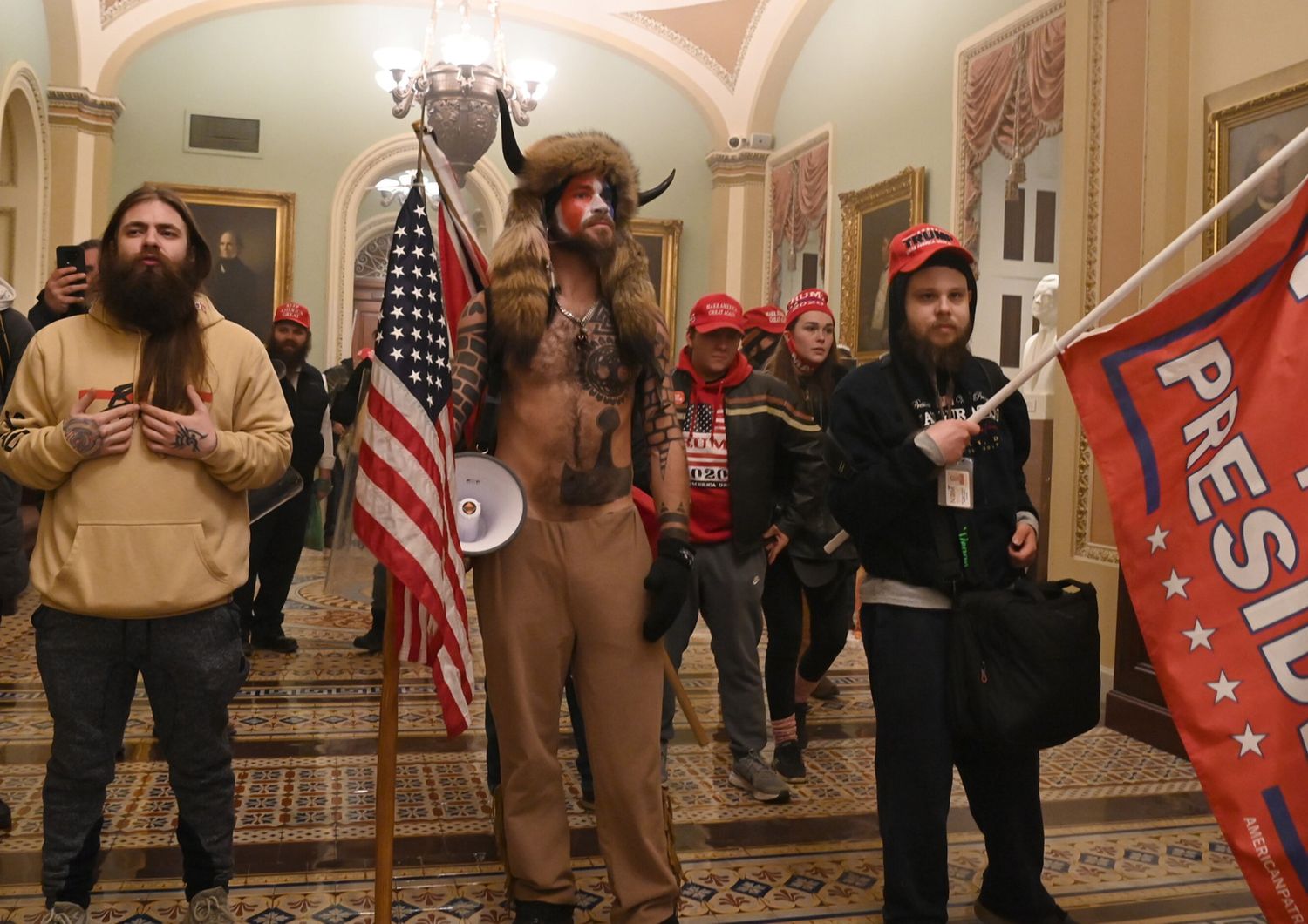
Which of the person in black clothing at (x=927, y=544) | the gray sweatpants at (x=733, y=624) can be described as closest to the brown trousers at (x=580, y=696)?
the person in black clothing at (x=927, y=544)

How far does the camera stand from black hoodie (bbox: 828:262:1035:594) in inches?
113

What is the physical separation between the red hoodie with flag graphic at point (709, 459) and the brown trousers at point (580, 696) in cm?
139

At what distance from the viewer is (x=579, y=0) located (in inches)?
505

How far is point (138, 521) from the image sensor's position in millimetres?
2590

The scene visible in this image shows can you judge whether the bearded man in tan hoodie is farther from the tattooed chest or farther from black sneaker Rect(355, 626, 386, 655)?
black sneaker Rect(355, 626, 386, 655)

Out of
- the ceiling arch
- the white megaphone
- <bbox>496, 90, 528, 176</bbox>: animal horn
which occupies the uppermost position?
the ceiling arch

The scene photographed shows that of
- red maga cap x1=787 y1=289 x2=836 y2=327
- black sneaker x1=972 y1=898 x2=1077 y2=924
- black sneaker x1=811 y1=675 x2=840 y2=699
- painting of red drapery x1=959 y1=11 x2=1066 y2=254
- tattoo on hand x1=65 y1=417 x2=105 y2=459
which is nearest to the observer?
tattoo on hand x1=65 y1=417 x2=105 y2=459

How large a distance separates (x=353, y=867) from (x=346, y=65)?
11131 mm

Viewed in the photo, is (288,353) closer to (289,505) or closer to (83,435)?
(289,505)

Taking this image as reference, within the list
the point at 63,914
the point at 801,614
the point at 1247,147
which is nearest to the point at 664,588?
the point at 63,914

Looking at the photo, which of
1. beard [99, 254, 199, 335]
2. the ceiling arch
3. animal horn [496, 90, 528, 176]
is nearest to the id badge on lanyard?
animal horn [496, 90, 528, 176]

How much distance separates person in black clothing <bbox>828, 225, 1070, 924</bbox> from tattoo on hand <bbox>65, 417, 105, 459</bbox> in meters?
A: 1.76

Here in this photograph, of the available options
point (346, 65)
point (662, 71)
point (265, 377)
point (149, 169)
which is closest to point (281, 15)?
point (346, 65)

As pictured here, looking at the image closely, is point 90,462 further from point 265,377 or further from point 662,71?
point 662,71
